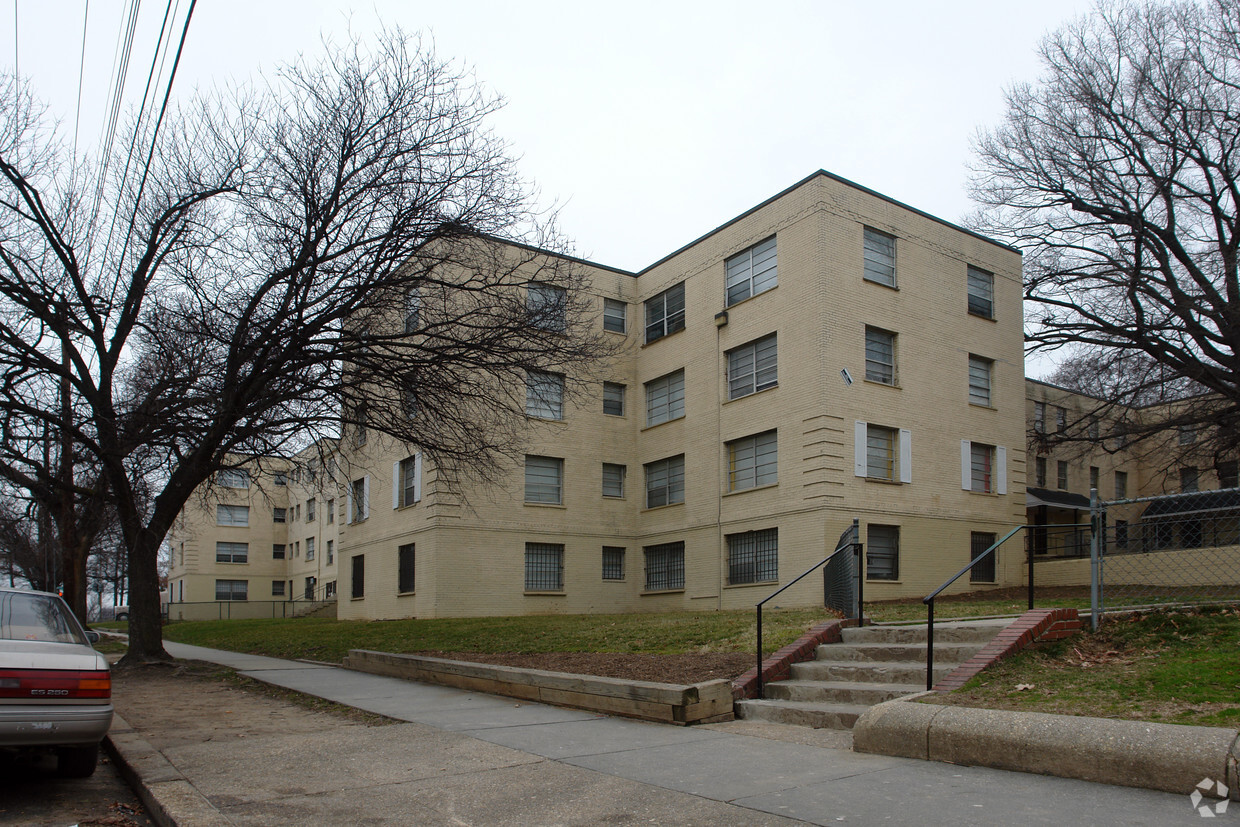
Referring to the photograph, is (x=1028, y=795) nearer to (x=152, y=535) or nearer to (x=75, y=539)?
(x=152, y=535)

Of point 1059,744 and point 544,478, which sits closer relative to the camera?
point 1059,744

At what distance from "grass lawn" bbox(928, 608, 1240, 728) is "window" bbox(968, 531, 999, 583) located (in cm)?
1669

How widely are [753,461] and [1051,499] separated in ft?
41.1

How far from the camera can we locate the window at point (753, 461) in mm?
25250

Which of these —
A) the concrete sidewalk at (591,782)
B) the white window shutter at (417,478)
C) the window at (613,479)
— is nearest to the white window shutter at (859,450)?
the window at (613,479)

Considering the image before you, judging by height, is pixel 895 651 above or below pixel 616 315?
below

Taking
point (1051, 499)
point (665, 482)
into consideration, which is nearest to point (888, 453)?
point (665, 482)

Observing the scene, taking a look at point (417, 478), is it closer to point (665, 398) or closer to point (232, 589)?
point (665, 398)

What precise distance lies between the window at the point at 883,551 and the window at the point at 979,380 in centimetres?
549

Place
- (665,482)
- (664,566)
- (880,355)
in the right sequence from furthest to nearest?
(665,482), (664,566), (880,355)

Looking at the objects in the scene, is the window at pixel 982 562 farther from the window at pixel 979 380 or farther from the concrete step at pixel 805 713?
the concrete step at pixel 805 713

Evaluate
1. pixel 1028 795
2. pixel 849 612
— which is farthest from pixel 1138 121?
pixel 1028 795

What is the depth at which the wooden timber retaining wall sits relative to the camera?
8805mm

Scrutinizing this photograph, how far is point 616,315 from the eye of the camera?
103 ft
